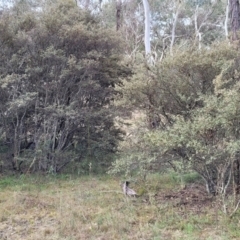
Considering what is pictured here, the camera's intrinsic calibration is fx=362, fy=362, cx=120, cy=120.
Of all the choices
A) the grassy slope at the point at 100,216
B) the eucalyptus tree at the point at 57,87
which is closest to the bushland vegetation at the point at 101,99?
the eucalyptus tree at the point at 57,87

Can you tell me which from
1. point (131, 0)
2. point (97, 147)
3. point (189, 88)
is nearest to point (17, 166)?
point (97, 147)

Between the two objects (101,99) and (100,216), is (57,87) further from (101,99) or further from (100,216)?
(100,216)

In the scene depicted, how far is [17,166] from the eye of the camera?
682 cm

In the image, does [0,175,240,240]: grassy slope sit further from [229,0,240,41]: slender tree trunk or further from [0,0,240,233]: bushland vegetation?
[229,0,240,41]: slender tree trunk

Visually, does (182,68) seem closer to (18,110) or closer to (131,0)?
(18,110)

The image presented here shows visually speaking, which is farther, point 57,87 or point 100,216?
point 57,87

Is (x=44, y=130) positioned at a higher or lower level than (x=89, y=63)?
lower

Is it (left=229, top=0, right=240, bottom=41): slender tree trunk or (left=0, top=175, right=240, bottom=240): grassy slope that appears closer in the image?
(left=0, top=175, right=240, bottom=240): grassy slope

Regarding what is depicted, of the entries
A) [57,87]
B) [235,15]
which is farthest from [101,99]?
[235,15]

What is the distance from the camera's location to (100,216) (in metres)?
4.51

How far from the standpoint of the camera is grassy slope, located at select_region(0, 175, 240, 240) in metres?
3.99

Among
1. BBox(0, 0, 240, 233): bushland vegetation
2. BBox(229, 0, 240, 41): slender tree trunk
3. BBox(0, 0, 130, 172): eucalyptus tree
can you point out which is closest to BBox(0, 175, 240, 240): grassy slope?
BBox(0, 0, 240, 233): bushland vegetation

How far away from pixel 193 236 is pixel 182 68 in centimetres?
224

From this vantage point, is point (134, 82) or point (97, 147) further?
Result: point (97, 147)
